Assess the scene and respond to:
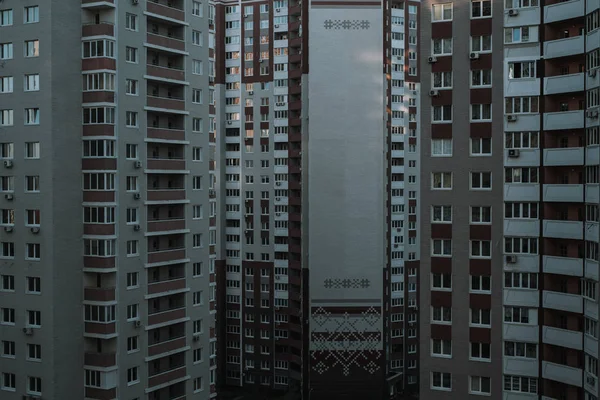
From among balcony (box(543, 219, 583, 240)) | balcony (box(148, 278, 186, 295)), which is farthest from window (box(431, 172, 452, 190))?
balcony (box(148, 278, 186, 295))


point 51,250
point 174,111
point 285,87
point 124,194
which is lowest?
point 51,250

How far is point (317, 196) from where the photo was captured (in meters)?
66.8

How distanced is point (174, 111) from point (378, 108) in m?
27.7

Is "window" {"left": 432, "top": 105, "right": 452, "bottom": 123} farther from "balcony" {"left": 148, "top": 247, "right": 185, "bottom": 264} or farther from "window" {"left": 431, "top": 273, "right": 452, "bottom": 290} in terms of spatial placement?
"balcony" {"left": 148, "top": 247, "right": 185, "bottom": 264}

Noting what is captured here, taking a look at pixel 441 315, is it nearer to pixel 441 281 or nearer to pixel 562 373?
pixel 441 281

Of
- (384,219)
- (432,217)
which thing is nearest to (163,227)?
(432,217)

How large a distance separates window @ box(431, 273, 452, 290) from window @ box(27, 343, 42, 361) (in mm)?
19595

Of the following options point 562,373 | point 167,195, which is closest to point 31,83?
point 167,195

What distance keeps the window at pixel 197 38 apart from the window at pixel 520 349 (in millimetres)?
23811

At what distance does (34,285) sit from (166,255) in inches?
287

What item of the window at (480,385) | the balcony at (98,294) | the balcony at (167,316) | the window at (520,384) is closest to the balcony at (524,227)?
the window at (520,384)

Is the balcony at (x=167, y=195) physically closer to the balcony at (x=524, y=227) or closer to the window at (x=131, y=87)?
the window at (x=131, y=87)

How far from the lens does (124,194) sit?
3966 centimetres

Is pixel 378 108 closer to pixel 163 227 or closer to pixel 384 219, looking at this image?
pixel 384 219
